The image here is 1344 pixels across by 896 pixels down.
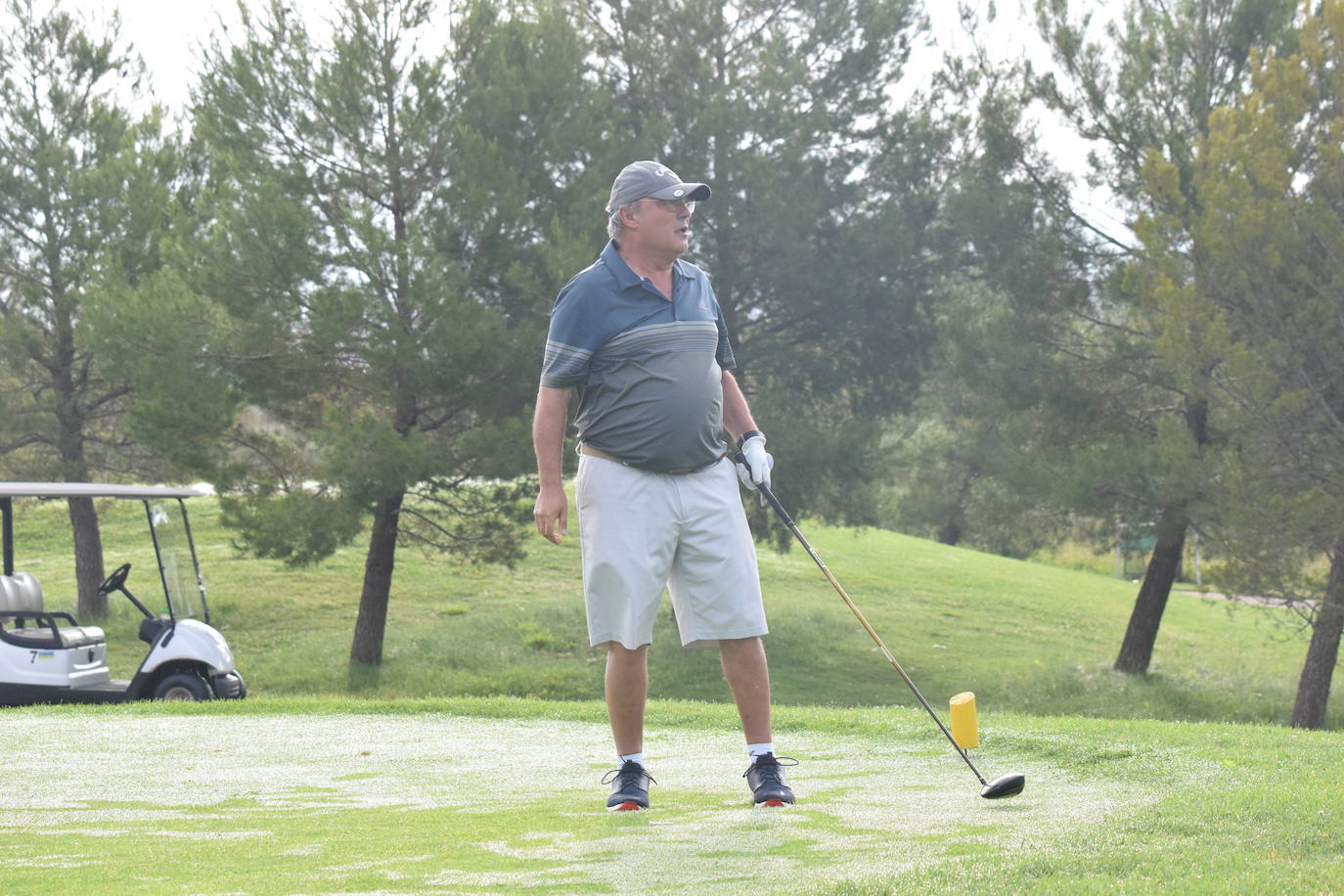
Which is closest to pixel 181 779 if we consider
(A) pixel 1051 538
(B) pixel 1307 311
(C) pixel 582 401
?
(C) pixel 582 401

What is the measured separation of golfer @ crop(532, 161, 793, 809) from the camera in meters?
4.30

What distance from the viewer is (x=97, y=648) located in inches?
439

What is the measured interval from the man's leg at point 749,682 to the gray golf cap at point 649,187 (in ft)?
4.37

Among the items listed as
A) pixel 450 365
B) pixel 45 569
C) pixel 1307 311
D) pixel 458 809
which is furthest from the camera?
pixel 45 569

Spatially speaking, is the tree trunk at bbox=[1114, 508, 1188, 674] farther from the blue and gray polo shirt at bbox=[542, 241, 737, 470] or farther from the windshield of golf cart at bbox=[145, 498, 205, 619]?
the blue and gray polo shirt at bbox=[542, 241, 737, 470]

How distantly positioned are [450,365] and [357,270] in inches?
58.0

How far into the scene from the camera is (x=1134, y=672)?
19.8 metres

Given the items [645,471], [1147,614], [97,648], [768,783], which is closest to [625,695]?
[768,783]

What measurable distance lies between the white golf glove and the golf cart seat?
24.1 ft

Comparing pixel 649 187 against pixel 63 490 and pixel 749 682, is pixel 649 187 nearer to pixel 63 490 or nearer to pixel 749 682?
pixel 749 682

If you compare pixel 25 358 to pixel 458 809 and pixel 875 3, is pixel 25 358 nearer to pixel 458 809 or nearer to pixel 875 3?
pixel 875 3

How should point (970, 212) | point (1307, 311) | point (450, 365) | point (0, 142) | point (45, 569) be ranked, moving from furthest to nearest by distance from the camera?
point (45, 569) < point (0, 142) < point (970, 212) < point (450, 365) < point (1307, 311)

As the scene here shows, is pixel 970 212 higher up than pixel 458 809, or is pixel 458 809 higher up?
pixel 970 212

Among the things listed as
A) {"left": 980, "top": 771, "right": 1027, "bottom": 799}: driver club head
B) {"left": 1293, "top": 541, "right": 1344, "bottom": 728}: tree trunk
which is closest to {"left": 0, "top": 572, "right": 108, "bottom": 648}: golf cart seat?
{"left": 980, "top": 771, "right": 1027, "bottom": 799}: driver club head
